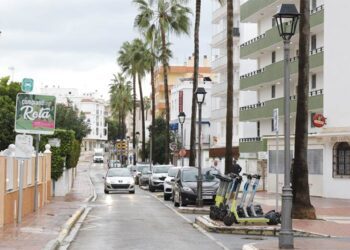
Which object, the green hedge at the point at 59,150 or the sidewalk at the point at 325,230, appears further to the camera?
the green hedge at the point at 59,150

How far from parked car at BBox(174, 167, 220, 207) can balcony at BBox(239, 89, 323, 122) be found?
14.6m

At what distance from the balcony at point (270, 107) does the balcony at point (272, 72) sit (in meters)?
1.63

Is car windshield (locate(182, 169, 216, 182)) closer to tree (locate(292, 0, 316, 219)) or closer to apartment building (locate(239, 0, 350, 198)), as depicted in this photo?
apartment building (locate(239, 0, 350, 198))

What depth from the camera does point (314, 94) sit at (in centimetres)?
4516

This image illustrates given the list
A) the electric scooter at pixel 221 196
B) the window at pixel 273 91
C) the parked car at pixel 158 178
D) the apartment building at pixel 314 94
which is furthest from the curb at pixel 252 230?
the window at pixel 273 91

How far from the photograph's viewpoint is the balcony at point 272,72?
146 ft

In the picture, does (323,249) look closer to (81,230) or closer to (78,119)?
(81,230)

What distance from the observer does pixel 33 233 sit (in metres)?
17.5

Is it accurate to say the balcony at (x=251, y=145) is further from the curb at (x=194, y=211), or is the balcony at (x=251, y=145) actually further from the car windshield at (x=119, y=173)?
the curb at (x=194, y=211)

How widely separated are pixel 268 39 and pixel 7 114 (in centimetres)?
2399

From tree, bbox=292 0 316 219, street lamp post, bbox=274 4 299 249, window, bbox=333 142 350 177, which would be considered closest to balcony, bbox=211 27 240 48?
window, bbox=333 142 350 177

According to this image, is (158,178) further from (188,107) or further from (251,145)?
(188,107)

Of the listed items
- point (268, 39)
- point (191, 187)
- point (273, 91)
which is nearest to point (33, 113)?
point (191, 187)

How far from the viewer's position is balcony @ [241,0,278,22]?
5377 cm
